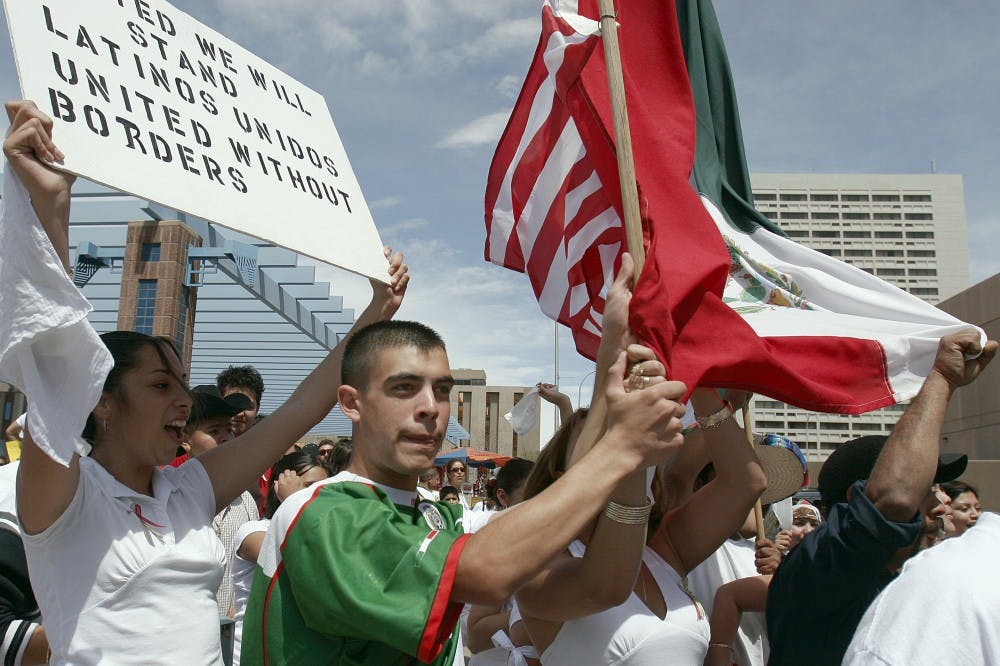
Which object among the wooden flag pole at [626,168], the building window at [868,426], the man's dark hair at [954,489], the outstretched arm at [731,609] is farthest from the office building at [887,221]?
the wooden flag pole at [626,168]

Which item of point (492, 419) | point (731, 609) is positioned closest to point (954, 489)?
point (731, 609)

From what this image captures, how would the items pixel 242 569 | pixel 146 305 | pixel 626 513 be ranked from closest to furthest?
pixel 626 513
pixel 242 569
pixel 146 305

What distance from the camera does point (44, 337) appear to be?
1.73 m

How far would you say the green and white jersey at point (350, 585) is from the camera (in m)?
1.59

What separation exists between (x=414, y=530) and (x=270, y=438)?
110 cm

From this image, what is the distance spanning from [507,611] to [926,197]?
12695cm

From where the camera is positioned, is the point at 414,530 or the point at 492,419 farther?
the point at 492,419

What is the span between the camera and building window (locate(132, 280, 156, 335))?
1420cm

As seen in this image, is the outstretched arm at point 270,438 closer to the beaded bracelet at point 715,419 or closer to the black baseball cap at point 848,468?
the beaded bracelet at point 715,419

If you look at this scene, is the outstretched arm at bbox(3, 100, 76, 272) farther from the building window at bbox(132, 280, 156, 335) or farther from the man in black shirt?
the building window at bbox(132, 280, 156, 335)

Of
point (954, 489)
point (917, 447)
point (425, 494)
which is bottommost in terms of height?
point (954, 489)

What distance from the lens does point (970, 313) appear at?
112 feet

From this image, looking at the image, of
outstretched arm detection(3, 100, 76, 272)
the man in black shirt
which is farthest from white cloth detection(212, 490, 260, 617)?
the man in black shirt

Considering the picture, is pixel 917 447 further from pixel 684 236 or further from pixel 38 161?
pixel 38 161
